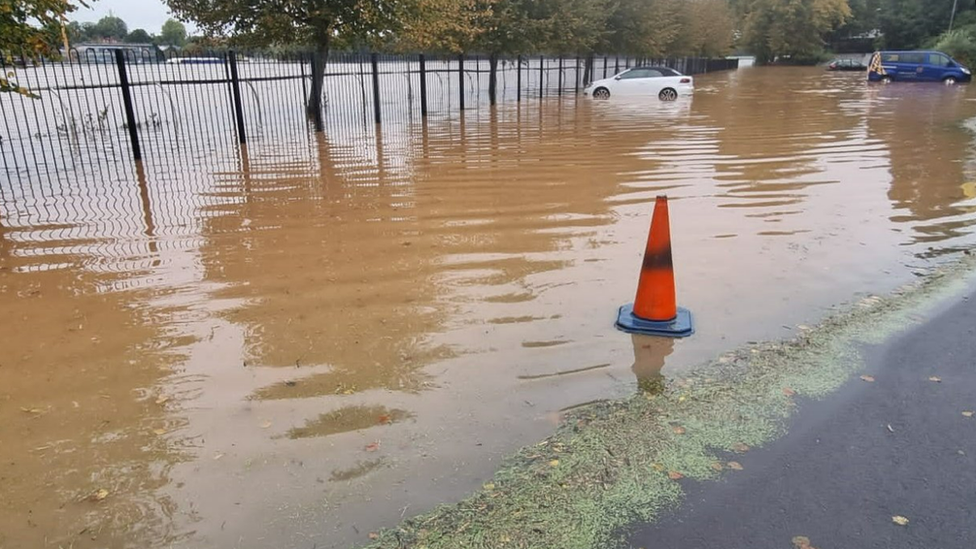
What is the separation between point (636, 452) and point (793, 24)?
3257 inches

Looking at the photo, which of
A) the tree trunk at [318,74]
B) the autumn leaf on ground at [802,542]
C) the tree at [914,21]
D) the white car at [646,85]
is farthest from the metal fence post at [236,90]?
the tree at [914,21]

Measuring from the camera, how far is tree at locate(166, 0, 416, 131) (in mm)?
14305

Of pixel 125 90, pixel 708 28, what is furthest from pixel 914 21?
pixel 125 90

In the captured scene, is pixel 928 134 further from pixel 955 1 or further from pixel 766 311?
pixel 955 1

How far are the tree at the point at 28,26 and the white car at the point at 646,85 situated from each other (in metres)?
21.8

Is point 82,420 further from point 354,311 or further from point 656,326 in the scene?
point 656,326

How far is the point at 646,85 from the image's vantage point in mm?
26219

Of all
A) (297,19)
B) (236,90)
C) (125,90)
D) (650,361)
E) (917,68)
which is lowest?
(650,361)

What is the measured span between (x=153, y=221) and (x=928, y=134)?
15.8 metres

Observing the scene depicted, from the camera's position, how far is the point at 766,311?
5.02m

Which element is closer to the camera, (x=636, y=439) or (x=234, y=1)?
(x=636, y=439)

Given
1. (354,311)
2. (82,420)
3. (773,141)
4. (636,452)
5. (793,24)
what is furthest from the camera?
(793,24)

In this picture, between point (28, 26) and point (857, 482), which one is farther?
point (28, 26)

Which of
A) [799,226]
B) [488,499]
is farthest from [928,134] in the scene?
[488,499]
